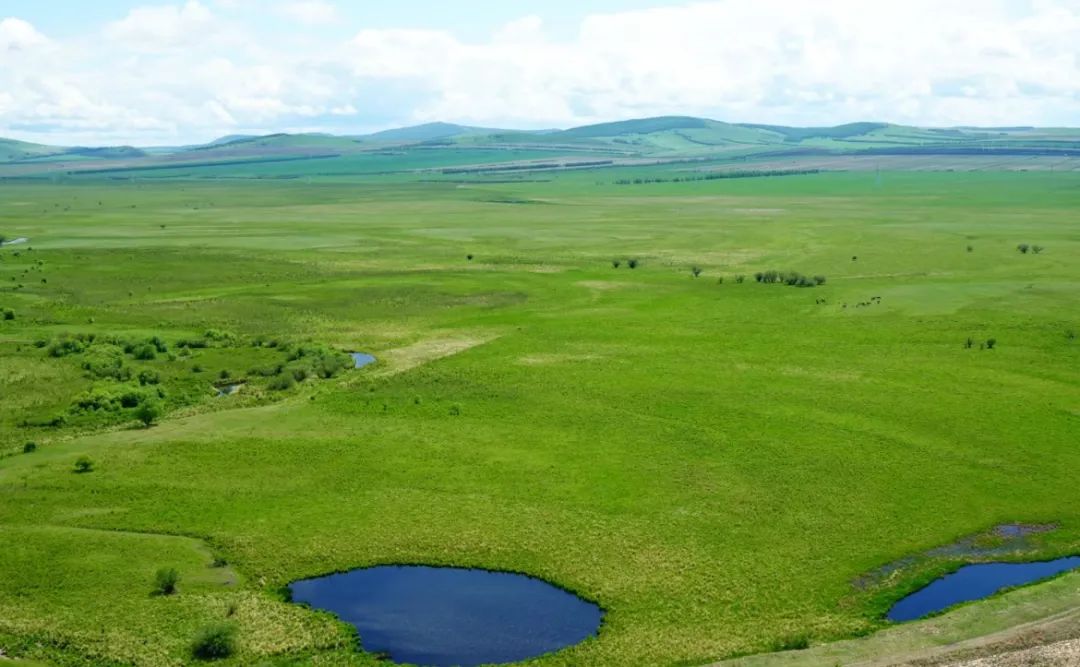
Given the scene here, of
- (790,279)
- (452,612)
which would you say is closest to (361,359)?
(452,612)

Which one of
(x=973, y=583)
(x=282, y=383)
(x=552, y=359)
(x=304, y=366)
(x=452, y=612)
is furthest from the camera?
(x=552, y=359)

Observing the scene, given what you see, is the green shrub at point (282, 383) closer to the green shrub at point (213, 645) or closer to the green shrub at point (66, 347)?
the green shrub at point (66, 347)

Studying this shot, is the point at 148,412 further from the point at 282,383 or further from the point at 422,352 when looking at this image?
the point at 422,352

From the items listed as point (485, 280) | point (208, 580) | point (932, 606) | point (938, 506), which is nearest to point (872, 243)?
point (485, 280)

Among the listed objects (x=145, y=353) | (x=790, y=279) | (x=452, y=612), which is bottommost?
(x=452, y=612)

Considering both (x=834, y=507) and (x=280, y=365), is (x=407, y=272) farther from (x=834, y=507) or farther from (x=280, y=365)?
(x=834, y=507)

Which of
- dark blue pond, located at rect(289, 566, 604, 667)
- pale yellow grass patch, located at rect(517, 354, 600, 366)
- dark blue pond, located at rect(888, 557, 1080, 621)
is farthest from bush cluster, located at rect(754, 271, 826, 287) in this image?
dark blue pond, located at rect(289, 566, 604, 667)
